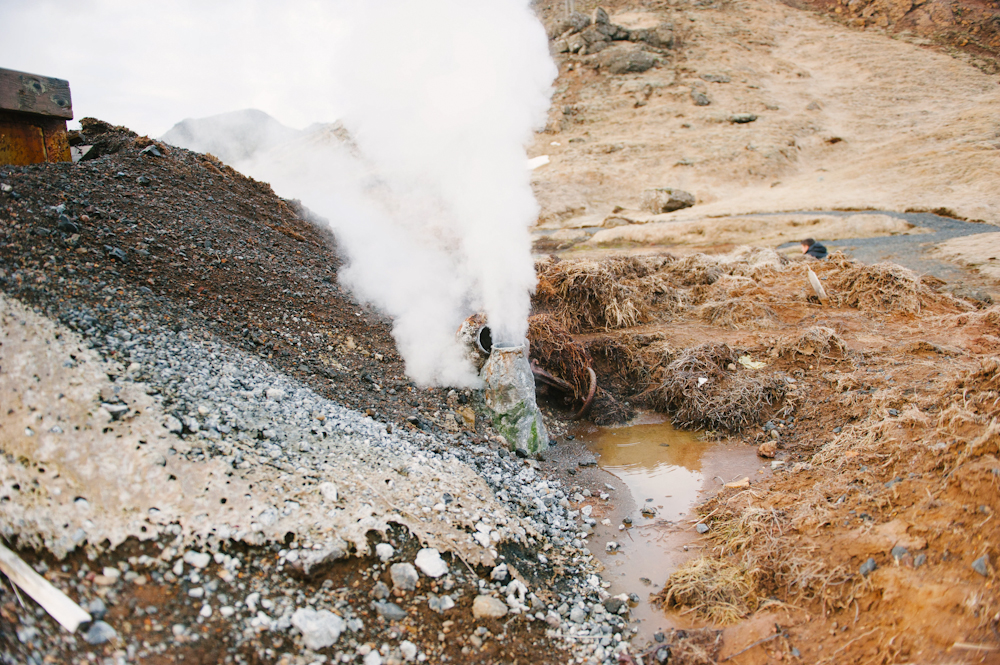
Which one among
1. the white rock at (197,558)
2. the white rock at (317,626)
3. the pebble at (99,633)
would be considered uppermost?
the pebble at (99,633)

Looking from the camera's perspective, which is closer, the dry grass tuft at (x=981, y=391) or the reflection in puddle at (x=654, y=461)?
the dry grass tuft at (x=981, y=391)

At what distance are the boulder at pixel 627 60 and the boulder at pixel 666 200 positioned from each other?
15.1 meters

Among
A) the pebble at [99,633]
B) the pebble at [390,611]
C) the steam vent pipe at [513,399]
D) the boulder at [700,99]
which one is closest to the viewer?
the pebble at [99,633]

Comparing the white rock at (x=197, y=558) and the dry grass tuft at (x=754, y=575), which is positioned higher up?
the white rock at (x=197, y=558)

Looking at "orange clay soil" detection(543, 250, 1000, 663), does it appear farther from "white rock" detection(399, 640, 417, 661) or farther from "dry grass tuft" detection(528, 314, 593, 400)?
"white rock" detection(399, 640, 417, 661)

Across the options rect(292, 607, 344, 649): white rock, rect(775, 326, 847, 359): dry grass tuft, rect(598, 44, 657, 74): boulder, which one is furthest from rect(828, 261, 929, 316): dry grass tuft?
rect(598, 44, 657, 74): boulder

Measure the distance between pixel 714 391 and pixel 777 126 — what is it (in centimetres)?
2651

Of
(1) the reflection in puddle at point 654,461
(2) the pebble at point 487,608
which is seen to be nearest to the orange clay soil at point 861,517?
(1) the reflection in puddle at point 654,461

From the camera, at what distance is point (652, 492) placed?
4.72 m

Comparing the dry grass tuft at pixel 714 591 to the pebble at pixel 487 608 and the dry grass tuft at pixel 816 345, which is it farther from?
the dry grass tuft at pixel 816 345

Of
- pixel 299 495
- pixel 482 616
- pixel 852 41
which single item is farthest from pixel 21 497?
pixel 852 41

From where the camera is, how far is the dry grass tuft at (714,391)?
574cm

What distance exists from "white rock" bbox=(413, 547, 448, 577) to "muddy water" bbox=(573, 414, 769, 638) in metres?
1.28

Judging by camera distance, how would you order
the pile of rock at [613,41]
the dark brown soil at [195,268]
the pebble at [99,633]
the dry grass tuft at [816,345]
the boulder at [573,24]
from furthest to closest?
1. the boulder at [573,24]
2. the pile of rock at [613,41]
3. the dry grass tuft at [816,345]
4. the dark brown soil at [195,268]
5. the pebble at [99,633]
